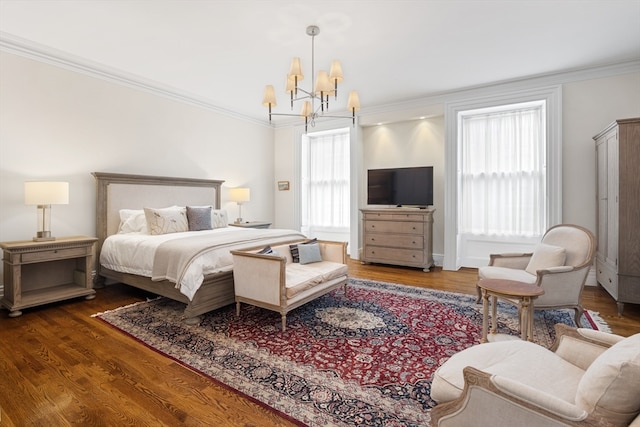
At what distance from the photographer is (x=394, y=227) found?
5262mm

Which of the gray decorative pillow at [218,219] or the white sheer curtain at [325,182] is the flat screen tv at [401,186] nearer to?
the white sheer curtain at [325,182]

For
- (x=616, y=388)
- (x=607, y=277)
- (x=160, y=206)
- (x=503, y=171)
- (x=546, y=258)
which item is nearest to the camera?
(x=616, y=388)

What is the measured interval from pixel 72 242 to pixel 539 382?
4225 mm

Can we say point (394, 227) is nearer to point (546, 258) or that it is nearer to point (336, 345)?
point (546, 258)

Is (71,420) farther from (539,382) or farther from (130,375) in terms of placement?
(539,382)

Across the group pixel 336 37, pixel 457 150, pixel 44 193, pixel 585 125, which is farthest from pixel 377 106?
pixel 44 193

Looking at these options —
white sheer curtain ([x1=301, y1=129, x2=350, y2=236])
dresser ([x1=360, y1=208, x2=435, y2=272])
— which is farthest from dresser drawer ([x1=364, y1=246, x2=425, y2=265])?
white sheer curtain ([x1=301, y1=129, x2=350, y2=236])

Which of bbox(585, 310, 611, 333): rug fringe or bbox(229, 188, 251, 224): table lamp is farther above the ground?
bbox(229, 188, 251, 224): table lamp

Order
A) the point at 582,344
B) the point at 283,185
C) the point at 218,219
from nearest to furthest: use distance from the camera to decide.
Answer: the point at 582,344
the point at 218,219
the point at 283,185

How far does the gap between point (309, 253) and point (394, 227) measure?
215 centimetres

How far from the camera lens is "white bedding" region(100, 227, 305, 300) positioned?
284 centimetres

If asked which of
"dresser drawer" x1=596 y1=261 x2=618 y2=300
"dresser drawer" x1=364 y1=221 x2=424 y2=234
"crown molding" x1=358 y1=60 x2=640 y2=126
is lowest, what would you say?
"dresser drawer" x1=596 y1=261 x2=618 y2=300

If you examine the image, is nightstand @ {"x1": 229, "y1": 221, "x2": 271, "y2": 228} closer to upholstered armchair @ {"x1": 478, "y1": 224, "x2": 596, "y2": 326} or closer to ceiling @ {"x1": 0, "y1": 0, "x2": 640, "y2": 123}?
ceiling @ {"x1": 0, "y1": 0, "x2": 640, "y2": 123}

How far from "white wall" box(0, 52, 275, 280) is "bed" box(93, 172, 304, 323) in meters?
0.18
